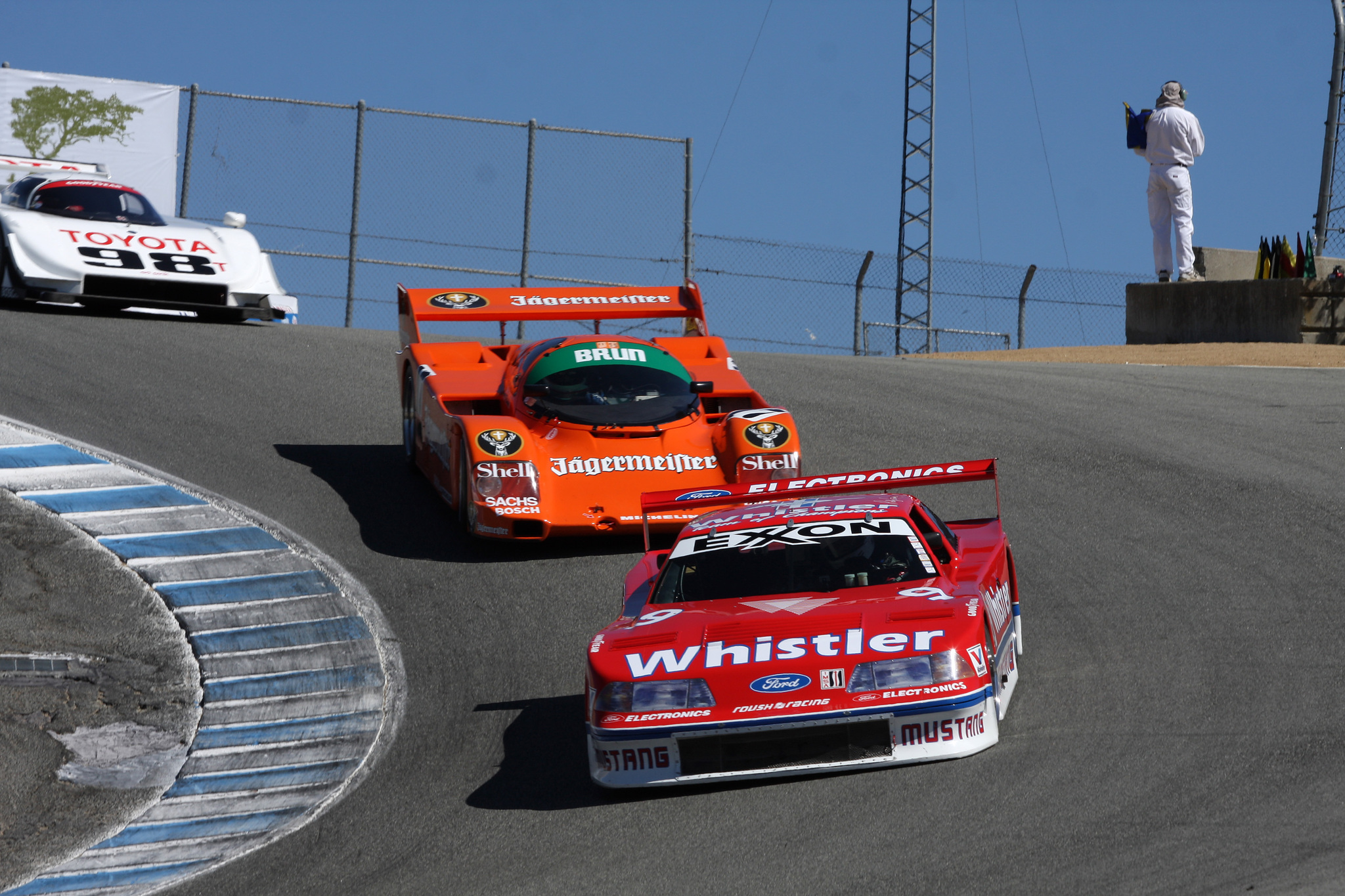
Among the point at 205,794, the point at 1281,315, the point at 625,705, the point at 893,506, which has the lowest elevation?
the point at 205,794

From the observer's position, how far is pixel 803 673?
6.14 m

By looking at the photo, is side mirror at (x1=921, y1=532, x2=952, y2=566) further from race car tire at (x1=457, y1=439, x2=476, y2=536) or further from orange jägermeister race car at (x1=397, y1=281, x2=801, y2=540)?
race car tire at (x1=457, y1=439, x2=476, y2=536)

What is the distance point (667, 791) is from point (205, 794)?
2222mm

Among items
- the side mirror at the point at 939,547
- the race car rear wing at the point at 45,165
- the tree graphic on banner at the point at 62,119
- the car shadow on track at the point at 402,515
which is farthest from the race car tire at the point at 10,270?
the side mirror at the point at 939,547

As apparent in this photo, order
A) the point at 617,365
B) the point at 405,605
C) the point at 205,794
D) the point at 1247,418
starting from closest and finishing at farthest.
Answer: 1. the point at 205,794
2. the point at 405,605
3. the point at 617,365
4. the point at 1247,418

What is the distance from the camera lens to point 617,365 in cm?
1126

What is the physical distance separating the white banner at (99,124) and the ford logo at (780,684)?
16.8 m

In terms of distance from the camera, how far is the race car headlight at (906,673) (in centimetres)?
611

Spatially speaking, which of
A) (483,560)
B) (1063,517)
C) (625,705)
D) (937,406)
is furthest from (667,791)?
(937,406)

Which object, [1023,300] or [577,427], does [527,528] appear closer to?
[577,427]

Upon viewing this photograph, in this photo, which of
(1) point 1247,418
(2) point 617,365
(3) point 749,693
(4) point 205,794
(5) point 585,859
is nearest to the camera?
(5) point 585,859

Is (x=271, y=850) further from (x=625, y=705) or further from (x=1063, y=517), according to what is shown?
(x=1063, y=517)

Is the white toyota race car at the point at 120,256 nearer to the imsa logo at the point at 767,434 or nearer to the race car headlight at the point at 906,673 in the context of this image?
the imsa logo at the point at 767,434

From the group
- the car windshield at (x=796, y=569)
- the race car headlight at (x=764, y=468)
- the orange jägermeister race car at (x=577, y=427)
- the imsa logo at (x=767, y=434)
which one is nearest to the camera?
the car windshield at (x=796, y=569)
